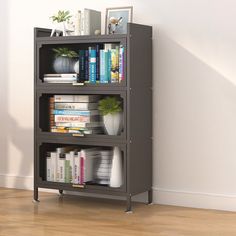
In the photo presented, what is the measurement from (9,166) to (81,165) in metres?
1.03

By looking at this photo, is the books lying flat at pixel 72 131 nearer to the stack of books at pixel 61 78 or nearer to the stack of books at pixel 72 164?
the stack of books at pixel 72 164

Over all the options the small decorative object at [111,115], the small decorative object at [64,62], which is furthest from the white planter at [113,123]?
the small decorative object at [64,62]

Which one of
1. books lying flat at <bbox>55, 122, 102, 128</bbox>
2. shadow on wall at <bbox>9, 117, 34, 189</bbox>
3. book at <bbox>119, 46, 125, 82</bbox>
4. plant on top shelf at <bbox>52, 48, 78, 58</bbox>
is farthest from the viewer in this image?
shadow on wall at <bbox>9, 117, 34, 189</bbox>

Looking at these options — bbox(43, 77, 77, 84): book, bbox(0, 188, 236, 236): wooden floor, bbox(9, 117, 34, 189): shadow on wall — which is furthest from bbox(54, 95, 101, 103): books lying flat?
bbox(0, 188, 236, 236): wooden floor

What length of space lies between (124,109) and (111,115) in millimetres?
170

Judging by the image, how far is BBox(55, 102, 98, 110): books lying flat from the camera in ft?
14.8

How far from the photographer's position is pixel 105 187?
4445 millimetres

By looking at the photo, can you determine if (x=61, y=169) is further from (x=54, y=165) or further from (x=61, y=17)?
(x=61, y=17)

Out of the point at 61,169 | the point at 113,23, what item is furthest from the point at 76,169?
the point at 113,23

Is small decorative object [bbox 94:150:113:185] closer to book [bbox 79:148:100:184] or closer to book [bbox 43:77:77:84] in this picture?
book [bbox 79:148:100:184]

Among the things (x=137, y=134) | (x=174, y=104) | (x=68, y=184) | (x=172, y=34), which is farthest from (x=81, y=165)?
(x=172, y=34)

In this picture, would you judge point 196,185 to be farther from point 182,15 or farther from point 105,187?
point 182,15

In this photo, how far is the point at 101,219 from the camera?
4172 millimetres

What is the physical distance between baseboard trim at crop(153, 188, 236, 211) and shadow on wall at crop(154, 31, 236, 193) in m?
0.04
